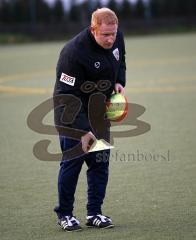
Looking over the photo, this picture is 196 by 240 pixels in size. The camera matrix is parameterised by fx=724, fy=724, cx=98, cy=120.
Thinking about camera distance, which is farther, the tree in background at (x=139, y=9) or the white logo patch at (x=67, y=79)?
the tree in background at (x=139, y=9)

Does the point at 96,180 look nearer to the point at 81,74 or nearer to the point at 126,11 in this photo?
the point at 81,74

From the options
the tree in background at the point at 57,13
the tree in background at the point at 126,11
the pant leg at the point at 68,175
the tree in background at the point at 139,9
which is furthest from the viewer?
the tree in background at the point at 139,9

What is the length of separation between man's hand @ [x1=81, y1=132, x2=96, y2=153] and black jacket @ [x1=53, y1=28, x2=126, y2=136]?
0.23 feet

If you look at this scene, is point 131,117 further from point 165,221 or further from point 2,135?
point 165,221

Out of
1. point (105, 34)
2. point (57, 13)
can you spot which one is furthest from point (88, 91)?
point (57, 13)

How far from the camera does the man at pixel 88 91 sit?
5.81 meters

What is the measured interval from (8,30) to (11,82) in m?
20.4

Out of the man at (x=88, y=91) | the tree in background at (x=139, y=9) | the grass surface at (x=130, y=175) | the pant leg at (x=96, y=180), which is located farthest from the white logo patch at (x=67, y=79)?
the tree in background at (x=139, y=9)

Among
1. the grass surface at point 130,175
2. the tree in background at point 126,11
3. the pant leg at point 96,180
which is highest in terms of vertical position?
Answer: the pant leg at point 96,180

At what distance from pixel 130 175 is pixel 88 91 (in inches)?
97.6

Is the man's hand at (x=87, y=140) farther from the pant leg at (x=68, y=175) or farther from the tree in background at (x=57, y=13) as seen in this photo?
the tree in background at (x=57, y=13)

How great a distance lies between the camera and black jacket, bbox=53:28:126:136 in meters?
5.83

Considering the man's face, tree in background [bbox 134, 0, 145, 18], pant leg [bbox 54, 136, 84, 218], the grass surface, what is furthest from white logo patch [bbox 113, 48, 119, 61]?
tree in background [bbox 134, 0, 145, 18]

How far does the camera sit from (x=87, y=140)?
5.91 metres
